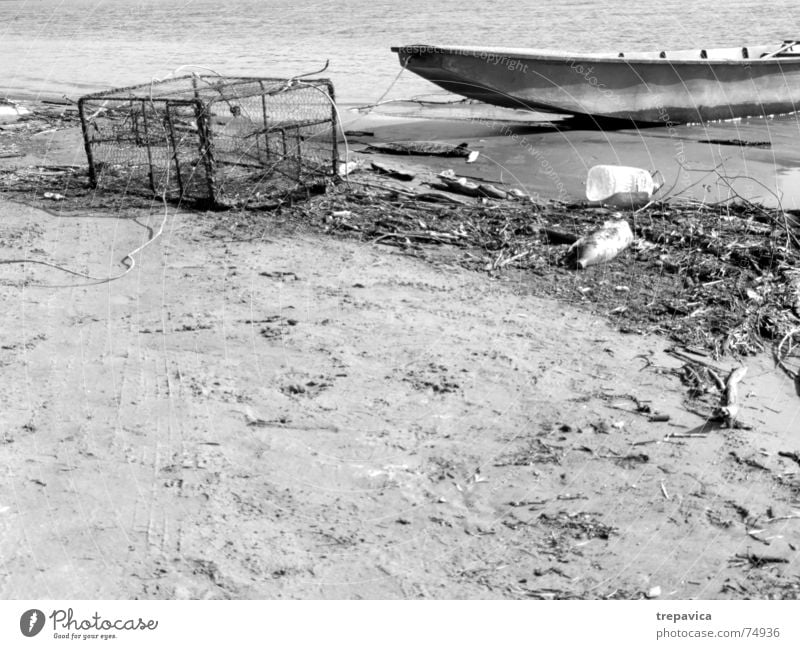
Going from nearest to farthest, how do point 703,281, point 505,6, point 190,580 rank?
1. point 190,580
2. point 703,281
3. point 505,6

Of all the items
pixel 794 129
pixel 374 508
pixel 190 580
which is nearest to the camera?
pixel 190 580

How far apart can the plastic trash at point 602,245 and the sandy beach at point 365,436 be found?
0.42 ft

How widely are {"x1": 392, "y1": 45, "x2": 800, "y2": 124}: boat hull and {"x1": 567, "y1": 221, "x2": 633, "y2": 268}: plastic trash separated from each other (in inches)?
232

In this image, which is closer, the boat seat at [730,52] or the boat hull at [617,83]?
the boat hull at [617,83]

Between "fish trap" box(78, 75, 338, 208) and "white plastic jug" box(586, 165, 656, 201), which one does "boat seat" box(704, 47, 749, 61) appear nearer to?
"white plastic jug" box(586, 165, 656, 201)

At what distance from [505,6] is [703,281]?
3182 centimetres

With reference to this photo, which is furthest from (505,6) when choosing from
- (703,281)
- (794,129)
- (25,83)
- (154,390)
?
(154,390)

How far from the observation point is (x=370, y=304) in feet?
18.2

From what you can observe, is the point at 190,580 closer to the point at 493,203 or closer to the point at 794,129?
the point at 493,203

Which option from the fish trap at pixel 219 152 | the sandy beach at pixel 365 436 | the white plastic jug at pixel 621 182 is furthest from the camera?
the white plastic jug at pixel 621 182

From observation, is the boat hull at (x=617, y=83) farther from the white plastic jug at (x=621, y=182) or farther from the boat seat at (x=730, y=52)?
the white plastic jug at (x=621, y=182)

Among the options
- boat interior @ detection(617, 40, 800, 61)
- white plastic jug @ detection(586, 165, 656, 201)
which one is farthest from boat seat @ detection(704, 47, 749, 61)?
white plastic jug @ detection(586, 165, 656, 201)
